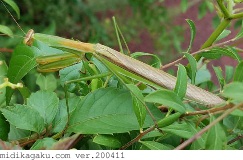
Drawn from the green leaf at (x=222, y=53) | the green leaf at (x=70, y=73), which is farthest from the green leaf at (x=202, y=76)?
the green leaf at (x=70, y=73)

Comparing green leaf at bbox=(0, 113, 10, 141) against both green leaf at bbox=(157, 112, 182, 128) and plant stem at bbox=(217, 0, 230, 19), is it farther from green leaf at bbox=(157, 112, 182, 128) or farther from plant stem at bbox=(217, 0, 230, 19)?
plant stem at bbox=(217, 0, 230, 19)

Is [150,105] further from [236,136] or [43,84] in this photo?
[43,84]

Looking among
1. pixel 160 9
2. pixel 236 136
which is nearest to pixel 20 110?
pixel 236 136

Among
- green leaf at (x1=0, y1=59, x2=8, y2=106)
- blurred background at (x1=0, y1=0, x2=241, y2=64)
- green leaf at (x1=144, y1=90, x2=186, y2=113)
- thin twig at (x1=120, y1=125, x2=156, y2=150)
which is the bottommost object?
thin twig at (x1=120, y1=125, x2=156, y2=150)

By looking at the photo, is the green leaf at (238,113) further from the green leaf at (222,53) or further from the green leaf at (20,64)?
the green leaf at (20,64)

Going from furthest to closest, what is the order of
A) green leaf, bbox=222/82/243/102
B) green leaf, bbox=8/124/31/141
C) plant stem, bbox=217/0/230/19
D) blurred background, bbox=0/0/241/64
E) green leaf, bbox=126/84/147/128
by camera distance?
blurred background, bbox=0/0/241/64, plant stem, bbox=217/0/230/19, green leaf, bbox=8/124/31/141, green leaf, bbox=126/84/147/128, green leaf, bbox=222/82/243/102

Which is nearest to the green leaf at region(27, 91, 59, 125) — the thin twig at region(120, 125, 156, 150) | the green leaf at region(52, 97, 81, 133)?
the green leaf at region(52, 97, 81, 133)

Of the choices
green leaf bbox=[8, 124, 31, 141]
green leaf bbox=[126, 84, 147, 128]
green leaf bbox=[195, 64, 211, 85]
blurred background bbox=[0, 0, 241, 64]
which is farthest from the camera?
blurred background bbox=[0, 0, 241, 64]

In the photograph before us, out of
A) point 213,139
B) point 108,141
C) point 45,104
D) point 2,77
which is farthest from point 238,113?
point 2,77
